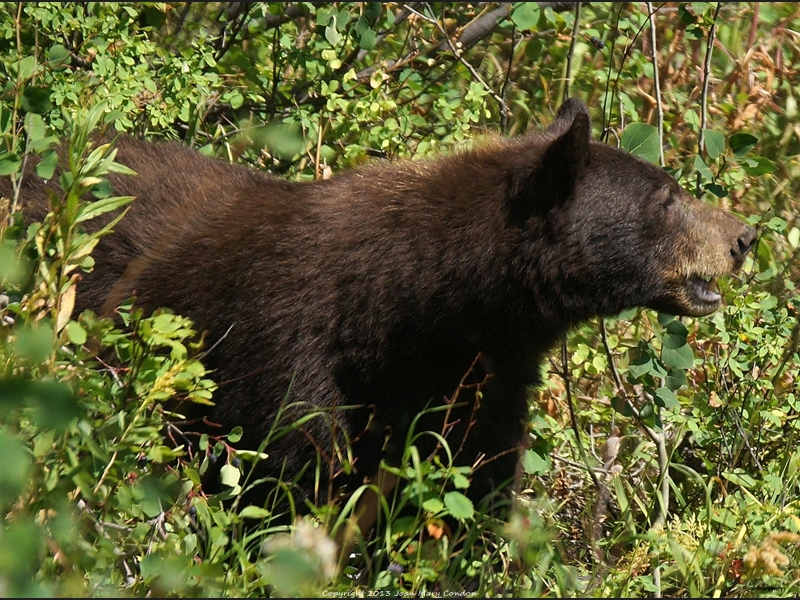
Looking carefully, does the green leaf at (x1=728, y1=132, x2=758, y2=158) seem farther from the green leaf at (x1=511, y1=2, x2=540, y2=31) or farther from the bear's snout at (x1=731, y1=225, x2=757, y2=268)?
the green leaf at (x1=511, y1=2, x2=540, y2=31)

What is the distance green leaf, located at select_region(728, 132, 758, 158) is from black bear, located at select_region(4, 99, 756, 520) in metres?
0.28

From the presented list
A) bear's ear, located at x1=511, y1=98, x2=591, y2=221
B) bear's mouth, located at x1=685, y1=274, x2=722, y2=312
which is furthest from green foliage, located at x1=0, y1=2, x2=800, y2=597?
bear's ear, located at x1=511, y1=98, x2=591, y2=221

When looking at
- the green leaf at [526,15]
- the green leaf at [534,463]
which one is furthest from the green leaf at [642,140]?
the green leaf at [534,463]

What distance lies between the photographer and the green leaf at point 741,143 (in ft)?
14.7

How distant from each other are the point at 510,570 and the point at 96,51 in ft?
11.1

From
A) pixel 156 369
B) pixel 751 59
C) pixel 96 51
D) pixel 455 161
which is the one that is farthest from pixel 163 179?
pixel 751 59

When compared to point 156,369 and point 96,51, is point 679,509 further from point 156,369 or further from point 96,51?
point 96,51

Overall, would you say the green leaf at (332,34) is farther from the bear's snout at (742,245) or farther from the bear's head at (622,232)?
the bear's snout at (742,245)

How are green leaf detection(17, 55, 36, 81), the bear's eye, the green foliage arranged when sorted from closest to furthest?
1. the green foliage
2. green leaf detection(17, 55, 36, 81)
3. the bear's eye

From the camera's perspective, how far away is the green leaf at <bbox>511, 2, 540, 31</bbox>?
15.2 ft

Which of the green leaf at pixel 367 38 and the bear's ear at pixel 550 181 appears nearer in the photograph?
the bear's ear at pixel 550 181

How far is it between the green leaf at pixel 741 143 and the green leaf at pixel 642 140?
322 mm

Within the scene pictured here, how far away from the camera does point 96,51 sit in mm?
5430

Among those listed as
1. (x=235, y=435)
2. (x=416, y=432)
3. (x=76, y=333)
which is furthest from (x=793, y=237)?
(x=76, y=333)
